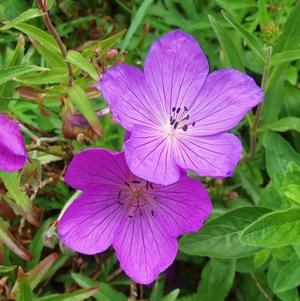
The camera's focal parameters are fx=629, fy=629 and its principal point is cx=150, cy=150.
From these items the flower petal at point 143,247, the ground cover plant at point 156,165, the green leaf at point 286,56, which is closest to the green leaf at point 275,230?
the ground cover plant at point 156,165

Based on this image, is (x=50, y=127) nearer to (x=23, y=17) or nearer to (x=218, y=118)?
(x=23, y=17)

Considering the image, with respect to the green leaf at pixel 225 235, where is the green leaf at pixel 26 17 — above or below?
above

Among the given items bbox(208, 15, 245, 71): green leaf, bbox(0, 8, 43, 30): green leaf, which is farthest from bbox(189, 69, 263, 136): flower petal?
bbox(0, 8, 43, 30): green leaf

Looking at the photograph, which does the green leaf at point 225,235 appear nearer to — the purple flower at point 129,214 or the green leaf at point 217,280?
the purple flower at point 129,214

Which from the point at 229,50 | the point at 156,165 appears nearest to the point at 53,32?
the point at 156,165

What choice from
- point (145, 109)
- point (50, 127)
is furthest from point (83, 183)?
point (50, 127)

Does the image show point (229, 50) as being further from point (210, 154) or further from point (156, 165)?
point (156, 165)
